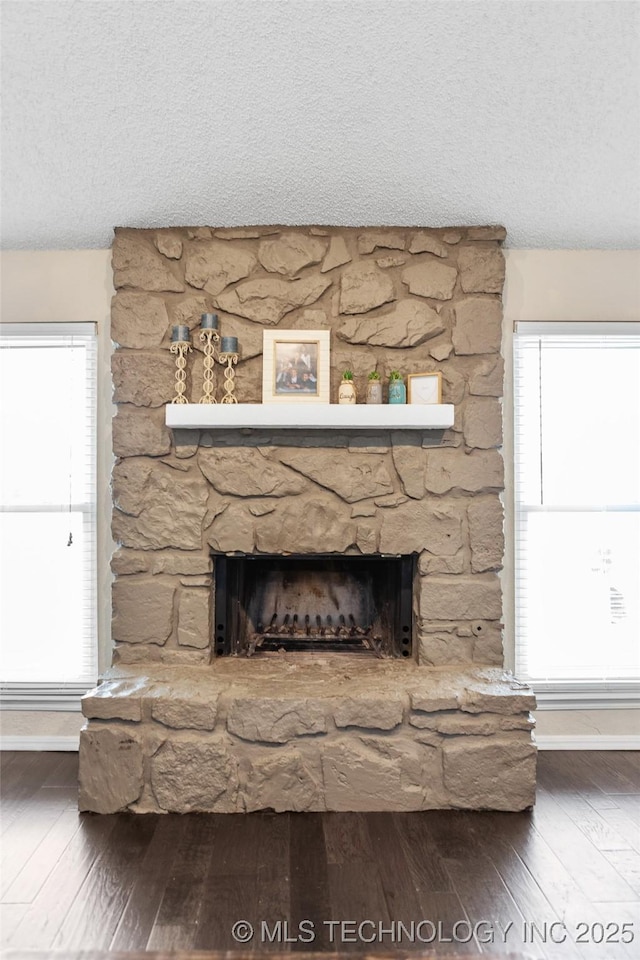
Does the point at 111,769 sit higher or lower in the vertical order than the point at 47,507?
lower

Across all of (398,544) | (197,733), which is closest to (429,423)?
(398,544)

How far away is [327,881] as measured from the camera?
2.02m

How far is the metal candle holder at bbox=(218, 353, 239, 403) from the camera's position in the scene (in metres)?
2.85

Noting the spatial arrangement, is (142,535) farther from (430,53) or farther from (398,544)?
(430,53)

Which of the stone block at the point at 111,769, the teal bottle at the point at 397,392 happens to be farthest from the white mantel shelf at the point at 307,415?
the stone block at the point at 111,769

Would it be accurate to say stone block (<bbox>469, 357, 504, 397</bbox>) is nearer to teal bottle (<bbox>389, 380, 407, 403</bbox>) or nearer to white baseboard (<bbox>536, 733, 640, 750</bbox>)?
teal bottle (<bbox>389, 380, 407, 403</bbox>)

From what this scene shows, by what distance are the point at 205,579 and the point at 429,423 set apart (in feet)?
3.93

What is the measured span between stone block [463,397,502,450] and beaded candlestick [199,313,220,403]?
3.73 ft

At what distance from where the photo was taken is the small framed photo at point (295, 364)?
2867 mm

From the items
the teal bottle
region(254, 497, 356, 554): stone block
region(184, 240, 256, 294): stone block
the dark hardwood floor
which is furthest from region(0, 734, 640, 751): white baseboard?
region(184, 240, 256, 294): stone block

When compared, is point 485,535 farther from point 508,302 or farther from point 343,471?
point 508,302

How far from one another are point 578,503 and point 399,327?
4.10 feet

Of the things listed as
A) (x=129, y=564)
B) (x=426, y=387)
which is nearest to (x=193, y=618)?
(x=129, y=564)

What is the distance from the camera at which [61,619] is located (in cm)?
316
